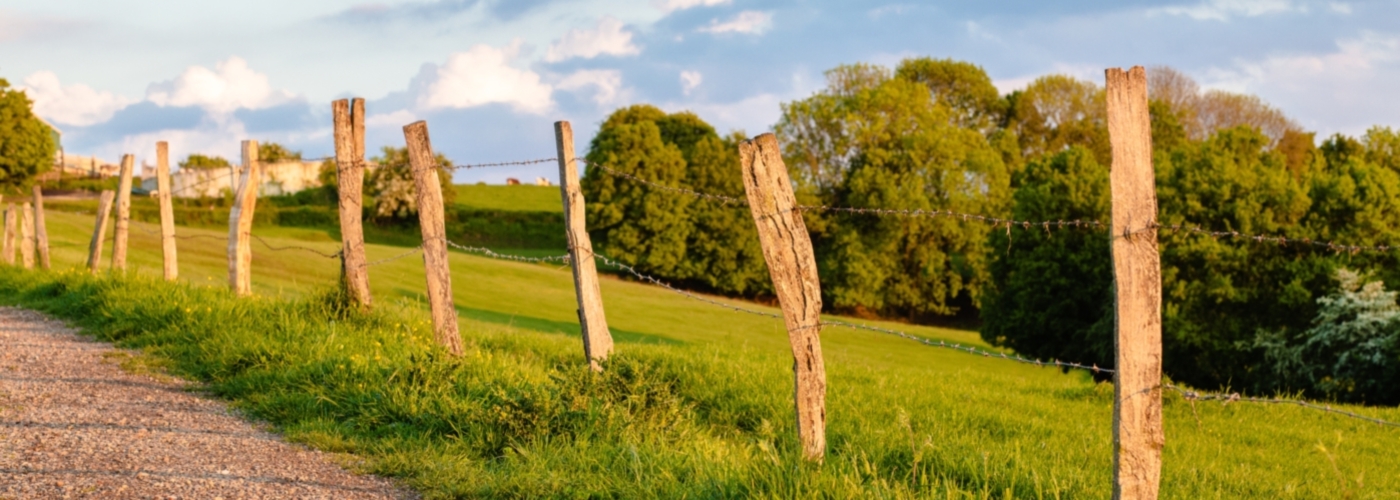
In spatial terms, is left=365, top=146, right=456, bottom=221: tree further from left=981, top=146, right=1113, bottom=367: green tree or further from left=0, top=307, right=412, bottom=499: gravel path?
left=0, top=307, right=412, bottom=499: gravel path

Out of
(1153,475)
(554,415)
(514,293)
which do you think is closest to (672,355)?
(554,415)

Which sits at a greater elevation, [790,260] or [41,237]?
[790,260]

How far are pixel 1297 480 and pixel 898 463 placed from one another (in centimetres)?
331

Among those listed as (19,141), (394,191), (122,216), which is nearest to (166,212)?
(122,216)

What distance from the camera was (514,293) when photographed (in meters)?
39.9

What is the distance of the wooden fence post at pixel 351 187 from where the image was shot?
38.0 ft

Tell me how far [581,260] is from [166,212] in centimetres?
888

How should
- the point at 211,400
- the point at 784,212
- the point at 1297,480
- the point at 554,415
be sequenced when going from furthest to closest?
the point at 211,400, the point at 1297,480, the point at 554,415, the point at 784,212

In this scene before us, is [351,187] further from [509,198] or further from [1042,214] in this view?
[509,198]

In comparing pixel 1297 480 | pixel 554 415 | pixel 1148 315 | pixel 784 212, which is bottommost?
pixel 1297 480

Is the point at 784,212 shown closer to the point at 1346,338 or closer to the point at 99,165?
the point at 1346,338

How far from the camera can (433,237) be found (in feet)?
34.5

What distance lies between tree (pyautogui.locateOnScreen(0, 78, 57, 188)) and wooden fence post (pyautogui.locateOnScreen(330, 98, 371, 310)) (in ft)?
166

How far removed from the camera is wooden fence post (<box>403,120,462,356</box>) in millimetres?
10422
